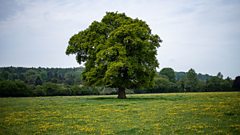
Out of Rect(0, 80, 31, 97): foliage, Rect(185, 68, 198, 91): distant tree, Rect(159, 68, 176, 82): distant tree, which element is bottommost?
Rect(0, 80, 31, 97): foliage

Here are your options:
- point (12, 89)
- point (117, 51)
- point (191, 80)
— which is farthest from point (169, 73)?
point (117, 51)

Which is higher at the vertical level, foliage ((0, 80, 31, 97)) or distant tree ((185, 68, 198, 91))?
distant tree ((185, 68, 198, 91))

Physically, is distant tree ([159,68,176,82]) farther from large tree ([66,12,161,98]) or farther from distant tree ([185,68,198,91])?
large tree ([66,12,161,98])

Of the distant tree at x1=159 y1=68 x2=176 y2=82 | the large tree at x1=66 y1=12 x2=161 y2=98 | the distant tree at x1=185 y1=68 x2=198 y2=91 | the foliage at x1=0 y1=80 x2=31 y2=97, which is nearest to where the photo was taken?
the large tree at x1=66 y1=12 x2=161 y2=98

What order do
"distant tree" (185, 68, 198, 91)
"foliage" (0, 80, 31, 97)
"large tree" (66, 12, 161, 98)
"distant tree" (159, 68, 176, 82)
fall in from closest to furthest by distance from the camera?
"large tree" (66, 12, 161, 98), "foliage" (0, 80, 31, 97), "distant tree" (185, 68, 198, 91), "distant tree" (159, 68, 176, 82)

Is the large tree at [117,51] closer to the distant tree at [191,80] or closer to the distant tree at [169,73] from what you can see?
the distant tree at [191,80]

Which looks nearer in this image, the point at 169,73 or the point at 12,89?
the point at 12,89

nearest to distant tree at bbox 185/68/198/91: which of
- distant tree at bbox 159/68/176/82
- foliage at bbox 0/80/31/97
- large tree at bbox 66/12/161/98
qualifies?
distant tree at bbox 159/68/176/82

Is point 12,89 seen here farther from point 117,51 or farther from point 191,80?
point 191,80

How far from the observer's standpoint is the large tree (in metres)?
52.9

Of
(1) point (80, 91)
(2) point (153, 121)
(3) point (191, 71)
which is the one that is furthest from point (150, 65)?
(3) point (191, 71)

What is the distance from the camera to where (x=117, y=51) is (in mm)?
53844

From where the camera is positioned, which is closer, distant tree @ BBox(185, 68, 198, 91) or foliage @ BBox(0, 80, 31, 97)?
foliage @ BBox(0, 80, 31, 97)

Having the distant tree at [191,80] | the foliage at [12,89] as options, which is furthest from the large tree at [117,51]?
the distant tree at [191,80]
